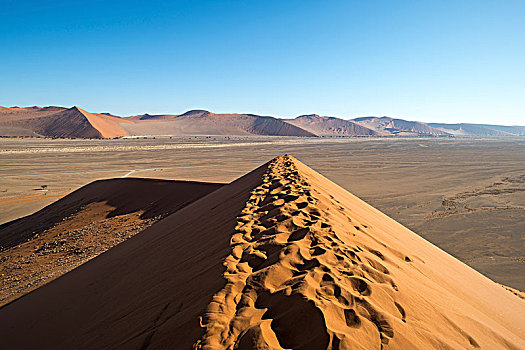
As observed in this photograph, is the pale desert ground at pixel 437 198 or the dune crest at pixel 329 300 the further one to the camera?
the pale desert ground at pixel 437 198

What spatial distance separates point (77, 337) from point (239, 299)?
1672mm

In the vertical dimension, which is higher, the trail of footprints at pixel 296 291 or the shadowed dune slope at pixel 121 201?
the trail of footprints at pixel 296 291

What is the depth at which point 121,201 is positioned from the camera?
12344 mm

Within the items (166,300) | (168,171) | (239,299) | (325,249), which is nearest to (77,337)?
(166,300)

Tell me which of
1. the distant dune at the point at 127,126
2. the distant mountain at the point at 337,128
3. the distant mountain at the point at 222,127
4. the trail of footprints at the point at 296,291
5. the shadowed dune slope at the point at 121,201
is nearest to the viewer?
the trail of footprints at the point at 296,291

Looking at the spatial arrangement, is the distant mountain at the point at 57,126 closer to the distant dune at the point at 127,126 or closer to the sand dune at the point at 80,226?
the distant dune at the point at 127,126

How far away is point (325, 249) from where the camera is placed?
288 centimetres

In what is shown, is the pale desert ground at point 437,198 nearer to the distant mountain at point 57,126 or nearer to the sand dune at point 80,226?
the sand dune at point 80,226

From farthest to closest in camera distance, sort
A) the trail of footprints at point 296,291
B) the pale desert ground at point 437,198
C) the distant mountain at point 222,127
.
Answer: the distant mountain at point 222,127, the pale desert ground at point 437,198, the trail of footprints at point 296,291

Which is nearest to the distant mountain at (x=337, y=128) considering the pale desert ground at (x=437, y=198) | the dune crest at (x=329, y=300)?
the pale desert ground at (x=437, y=198)

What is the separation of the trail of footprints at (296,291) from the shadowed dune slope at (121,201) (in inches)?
310

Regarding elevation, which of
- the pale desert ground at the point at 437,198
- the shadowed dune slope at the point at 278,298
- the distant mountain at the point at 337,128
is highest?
the distant mountain at the point at 337,128

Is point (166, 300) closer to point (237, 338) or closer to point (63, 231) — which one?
point (237, 338)

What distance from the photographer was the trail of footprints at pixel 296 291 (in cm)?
192
